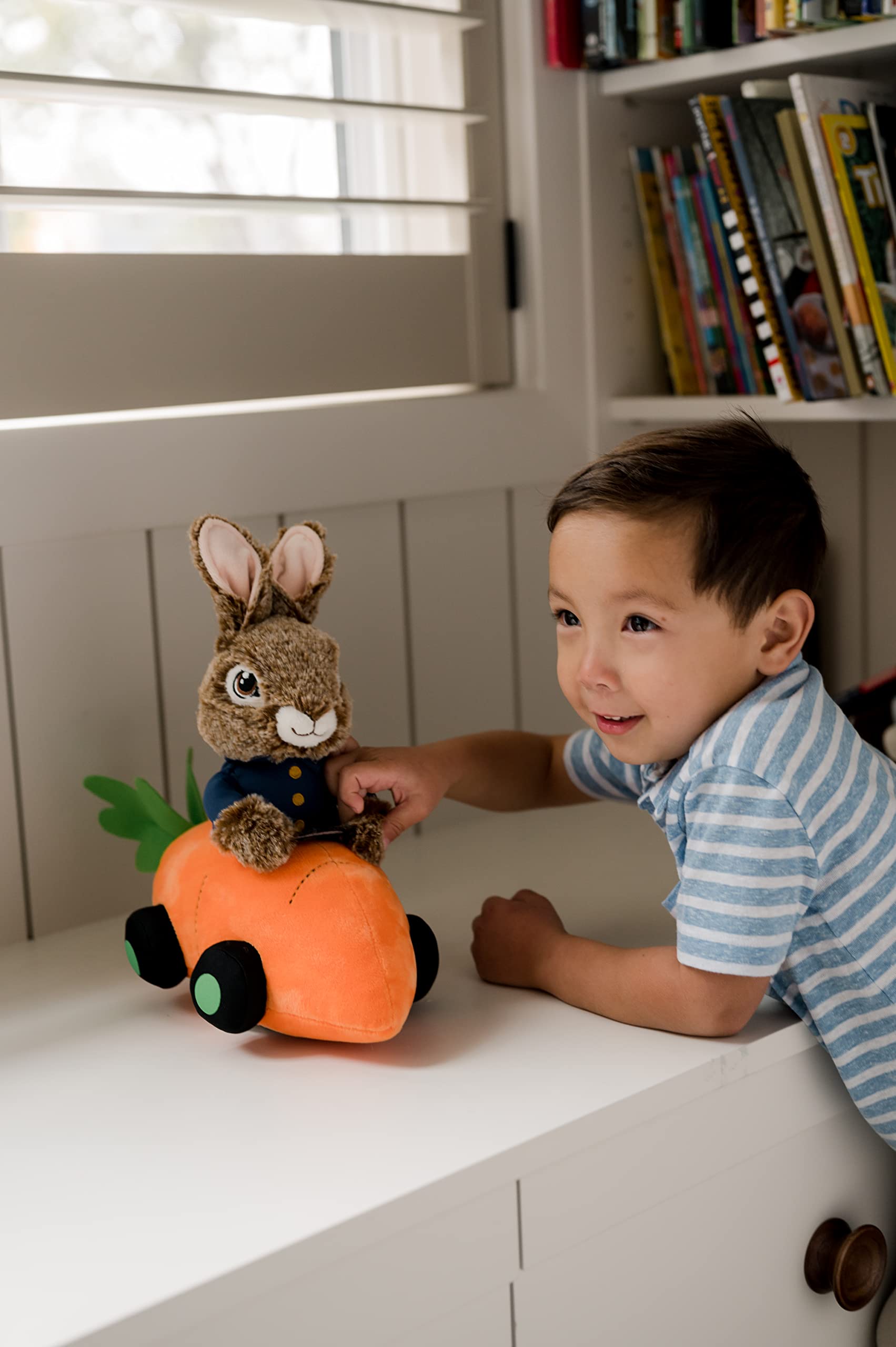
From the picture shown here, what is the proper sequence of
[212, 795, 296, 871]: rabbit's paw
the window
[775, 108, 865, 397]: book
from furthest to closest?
[775, 108, 865, 397]: book
the window
[212, 795, 296, 871]: rabbit's paw

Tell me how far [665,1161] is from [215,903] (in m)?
0.33

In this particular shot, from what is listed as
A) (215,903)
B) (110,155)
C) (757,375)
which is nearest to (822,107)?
(757,375)

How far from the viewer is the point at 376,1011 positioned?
0.81 m

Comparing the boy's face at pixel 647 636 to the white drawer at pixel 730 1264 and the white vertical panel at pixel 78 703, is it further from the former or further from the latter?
the white vertical panel at pixel 78 703

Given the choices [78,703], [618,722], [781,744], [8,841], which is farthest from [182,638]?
[781,744]

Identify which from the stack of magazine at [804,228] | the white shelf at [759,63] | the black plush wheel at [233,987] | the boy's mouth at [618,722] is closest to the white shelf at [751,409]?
the stack of magazine at [804,228]

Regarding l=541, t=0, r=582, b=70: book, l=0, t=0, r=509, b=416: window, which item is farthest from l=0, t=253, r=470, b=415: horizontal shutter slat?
l=541, t=0, r=582, b=70: book

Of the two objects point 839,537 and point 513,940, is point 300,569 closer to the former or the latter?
point 513,940

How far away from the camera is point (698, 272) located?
1348 millimetres

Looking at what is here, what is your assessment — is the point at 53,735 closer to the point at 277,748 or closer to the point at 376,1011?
the point at 277,748

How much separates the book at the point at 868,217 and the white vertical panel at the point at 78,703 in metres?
0.65

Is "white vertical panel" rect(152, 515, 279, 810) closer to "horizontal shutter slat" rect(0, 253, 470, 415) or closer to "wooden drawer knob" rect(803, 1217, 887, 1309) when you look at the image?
"horizontal shutter slat" rect(0, 253, 470, 415)

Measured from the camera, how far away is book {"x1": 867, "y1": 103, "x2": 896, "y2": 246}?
1.14m

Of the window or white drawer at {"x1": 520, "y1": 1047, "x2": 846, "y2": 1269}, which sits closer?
white drawer at {"x1": 520, "y1": 1047, "x2": 846, "y2": 1269}
